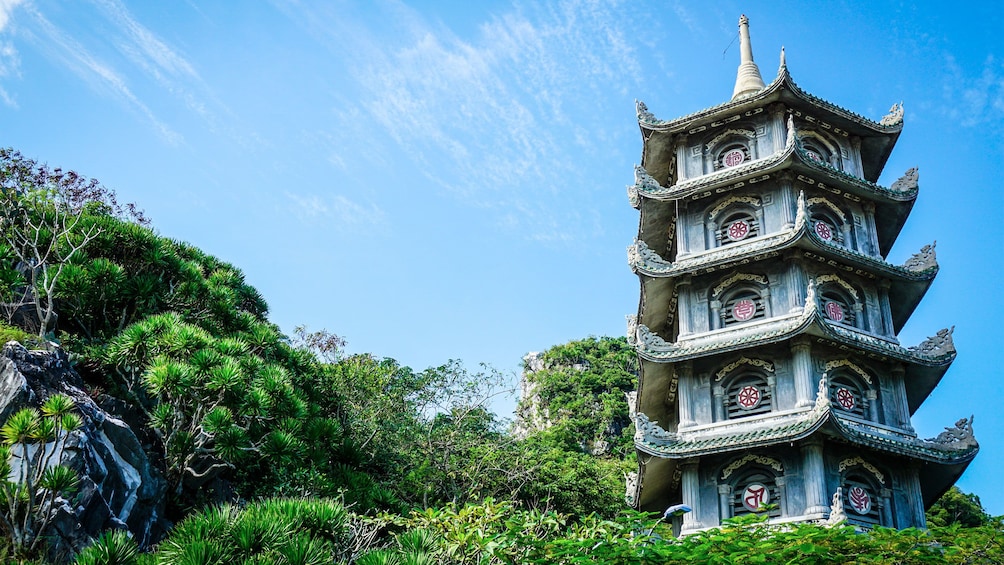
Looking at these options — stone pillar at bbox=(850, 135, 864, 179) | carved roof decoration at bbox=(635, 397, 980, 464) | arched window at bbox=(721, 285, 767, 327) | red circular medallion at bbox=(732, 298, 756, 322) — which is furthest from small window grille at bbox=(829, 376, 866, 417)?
stone pillar at bbox=(850, 135, 864, 179)

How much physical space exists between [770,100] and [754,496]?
31.2ft

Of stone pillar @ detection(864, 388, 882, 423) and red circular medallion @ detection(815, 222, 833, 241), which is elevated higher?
red circular medallion @ detection(815, 222, 833, 241)

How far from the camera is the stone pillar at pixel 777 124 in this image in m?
20.3

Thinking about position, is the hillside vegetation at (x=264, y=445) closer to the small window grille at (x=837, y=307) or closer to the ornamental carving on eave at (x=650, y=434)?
the ornamental carving on eave at (x=650, y=434)

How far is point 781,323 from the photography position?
1772cm

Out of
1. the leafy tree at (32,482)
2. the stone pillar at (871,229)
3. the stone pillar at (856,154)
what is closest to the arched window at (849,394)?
the stone pillar at (871,229)

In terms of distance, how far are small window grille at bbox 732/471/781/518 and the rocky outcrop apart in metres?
10.9

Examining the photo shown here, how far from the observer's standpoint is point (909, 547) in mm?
10648

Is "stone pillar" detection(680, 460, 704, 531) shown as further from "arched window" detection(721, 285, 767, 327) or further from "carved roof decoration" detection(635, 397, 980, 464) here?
"arched window" detection(721, 285, 767, 327)

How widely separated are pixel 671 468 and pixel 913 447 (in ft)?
15.3

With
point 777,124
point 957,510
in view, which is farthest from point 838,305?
point 957,510

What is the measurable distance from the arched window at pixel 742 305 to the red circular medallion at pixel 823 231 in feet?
6.69

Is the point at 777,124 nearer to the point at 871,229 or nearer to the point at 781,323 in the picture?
the point at 871,229

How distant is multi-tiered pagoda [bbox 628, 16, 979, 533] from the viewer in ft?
53.9
